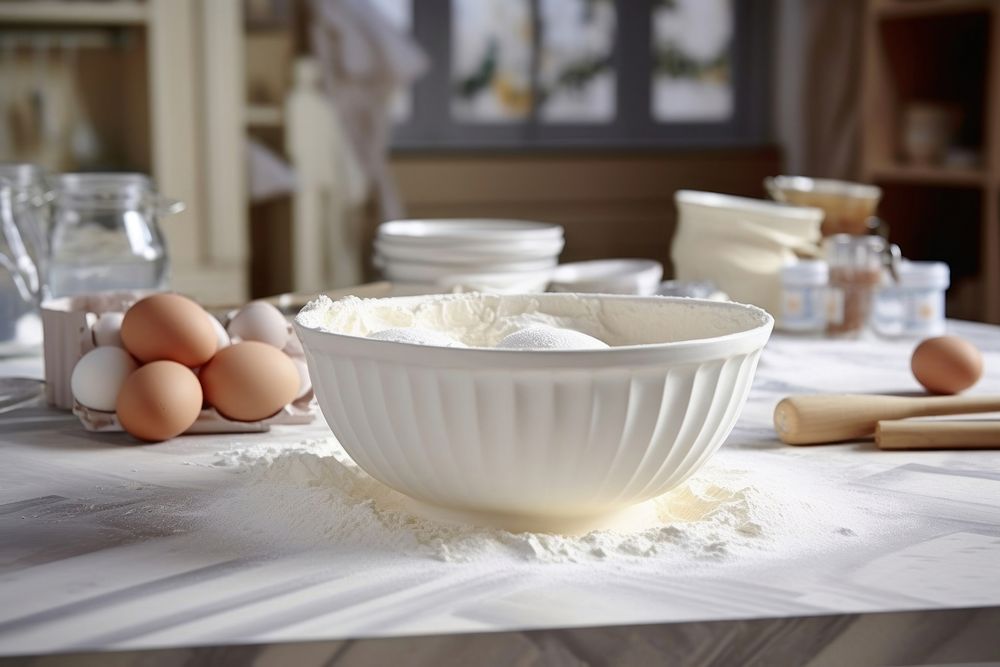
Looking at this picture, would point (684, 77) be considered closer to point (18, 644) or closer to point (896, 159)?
point (896, 159)

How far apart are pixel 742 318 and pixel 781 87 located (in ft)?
10.8

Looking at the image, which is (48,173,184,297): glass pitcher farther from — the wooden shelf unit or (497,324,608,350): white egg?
the wooden shelf unit

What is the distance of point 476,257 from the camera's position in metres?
1.42

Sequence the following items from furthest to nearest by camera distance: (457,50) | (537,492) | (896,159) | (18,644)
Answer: (457,50)
(896,159)
(537,492)
(18,644)

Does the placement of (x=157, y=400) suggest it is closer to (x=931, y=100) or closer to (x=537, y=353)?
(x=537, y=353)

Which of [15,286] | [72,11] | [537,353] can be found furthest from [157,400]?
[72,11]

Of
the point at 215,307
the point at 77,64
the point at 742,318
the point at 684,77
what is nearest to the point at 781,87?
the point at 684,77

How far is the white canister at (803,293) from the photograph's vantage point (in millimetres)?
1466

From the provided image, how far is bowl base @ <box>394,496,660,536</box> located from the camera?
683 mm

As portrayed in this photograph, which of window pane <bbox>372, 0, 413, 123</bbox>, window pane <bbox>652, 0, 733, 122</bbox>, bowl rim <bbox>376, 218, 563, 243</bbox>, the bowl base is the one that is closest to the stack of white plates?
bowl rim <bbox>376, 218, 563, 243</bbox>

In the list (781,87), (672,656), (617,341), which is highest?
(781,87)

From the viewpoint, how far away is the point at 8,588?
23.9 inches

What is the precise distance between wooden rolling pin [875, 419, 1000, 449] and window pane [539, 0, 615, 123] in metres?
2.94

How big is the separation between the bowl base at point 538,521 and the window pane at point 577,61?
315 centimetres
